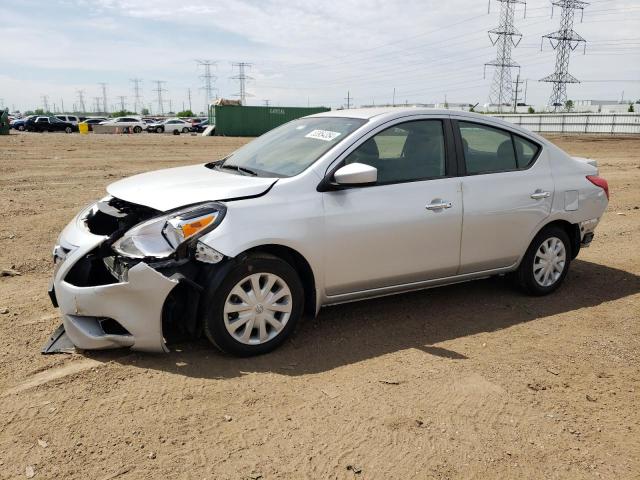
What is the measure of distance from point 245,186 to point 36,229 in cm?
484

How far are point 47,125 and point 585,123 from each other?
41667 millimetres

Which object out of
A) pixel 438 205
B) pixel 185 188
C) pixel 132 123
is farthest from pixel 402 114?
pixel 132 123

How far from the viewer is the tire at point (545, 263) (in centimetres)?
555

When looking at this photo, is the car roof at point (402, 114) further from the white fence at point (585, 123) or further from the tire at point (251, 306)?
the white fence at point (585, 123)

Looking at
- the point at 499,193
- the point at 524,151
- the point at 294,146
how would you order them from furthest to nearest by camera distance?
the point at 524,151 < the point at 499,193 < the point at 294,146

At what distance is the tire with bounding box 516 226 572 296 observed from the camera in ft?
18.2

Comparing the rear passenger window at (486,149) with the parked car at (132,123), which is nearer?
the rear passenger window at (486,149)

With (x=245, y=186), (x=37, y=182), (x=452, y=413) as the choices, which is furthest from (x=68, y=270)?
(x=37, y=182)

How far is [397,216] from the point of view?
4.59 metres

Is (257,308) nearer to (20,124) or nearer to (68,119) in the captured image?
(68,119)

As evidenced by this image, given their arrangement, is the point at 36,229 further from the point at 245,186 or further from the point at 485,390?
the point at 485,390

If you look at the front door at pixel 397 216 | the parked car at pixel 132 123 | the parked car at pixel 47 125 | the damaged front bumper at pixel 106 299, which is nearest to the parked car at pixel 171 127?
the parked car at pixel 132 123

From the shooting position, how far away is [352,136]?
459 cm

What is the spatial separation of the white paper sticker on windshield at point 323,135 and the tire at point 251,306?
3.84ft
